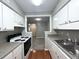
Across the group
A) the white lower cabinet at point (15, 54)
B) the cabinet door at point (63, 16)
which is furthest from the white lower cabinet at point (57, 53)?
the white lower cabinet at point (15, 54)

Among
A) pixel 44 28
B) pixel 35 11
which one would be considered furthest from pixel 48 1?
pixel 44 28

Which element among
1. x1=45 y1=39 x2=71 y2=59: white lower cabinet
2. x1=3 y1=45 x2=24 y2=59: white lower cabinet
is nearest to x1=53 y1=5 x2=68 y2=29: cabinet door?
x1=45 y1=39 x2=71 y2=59: white lower cabinet

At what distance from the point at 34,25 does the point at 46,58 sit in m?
6.80

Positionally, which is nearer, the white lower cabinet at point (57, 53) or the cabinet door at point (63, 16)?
the white lower cabinet at point (57, 53)

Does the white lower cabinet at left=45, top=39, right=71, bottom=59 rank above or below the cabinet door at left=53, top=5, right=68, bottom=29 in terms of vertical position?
below

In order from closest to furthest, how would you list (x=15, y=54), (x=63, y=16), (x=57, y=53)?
(x=15, y=54), (x=57, y=53), (x=63, y=16)

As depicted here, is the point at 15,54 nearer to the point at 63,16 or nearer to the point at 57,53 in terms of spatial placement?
the point at 57,53

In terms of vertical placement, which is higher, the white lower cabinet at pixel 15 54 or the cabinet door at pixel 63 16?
the cabinet door at pixel 63 16

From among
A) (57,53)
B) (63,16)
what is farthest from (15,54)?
(63,16)

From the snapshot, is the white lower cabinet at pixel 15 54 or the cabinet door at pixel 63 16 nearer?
the white lower cabinet at pixel 15 54

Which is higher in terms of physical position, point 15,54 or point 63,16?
point 63,16

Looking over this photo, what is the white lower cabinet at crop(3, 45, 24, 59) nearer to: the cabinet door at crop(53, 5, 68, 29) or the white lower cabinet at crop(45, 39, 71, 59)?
the white lower cabinet at crop(45, 39, 71, 59)

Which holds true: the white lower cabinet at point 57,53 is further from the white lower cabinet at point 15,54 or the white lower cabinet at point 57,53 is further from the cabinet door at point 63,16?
the white lower cabinet at point 15,54

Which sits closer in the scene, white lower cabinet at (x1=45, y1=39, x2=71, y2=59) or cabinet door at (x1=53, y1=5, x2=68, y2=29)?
white lower cabinet at (x1=45, y1=39, x2=71, y2=59)
